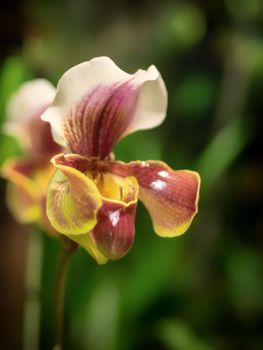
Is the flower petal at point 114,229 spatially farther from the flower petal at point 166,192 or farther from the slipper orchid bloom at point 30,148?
the slipper orchid bloom at point 30,148

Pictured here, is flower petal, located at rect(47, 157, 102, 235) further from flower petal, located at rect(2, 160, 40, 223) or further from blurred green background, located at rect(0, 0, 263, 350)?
blurred green background, located at rect(0, 0, 263, 350)

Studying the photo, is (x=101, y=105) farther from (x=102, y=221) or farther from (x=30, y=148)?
(x=30, y=148)

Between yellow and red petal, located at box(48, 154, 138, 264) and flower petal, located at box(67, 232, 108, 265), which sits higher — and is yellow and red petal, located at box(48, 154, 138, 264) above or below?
above

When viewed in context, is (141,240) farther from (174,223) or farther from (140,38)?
(140,38)

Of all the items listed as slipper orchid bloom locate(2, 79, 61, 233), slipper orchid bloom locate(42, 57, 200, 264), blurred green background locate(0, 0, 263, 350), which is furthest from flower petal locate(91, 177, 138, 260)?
blurred green background locate(0, 0, 263, 350)

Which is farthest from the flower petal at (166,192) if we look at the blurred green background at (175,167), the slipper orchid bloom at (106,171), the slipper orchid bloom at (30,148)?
the blurred green background at (175,167)

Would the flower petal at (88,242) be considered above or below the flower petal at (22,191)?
above
